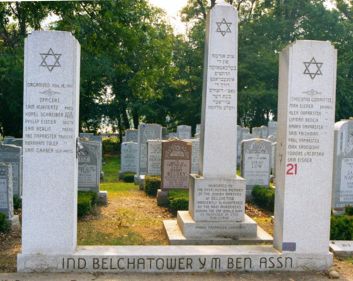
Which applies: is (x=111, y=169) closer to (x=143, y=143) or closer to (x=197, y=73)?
(x=143, y=143)

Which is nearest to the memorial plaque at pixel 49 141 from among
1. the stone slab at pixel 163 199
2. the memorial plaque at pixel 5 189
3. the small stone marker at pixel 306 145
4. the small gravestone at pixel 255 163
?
the small stone marker at pixel 306 145

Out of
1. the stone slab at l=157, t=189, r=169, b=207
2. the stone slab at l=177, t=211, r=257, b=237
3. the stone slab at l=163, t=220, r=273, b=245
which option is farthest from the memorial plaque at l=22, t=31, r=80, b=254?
the stone slab at l=157, t=189, r=169, b=207

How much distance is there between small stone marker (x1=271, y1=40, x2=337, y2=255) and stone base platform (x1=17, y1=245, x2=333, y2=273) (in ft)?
0.59

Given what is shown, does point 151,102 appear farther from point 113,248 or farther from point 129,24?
point 113,248

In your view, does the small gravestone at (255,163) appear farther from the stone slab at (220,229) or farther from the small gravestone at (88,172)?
the stone slab at (220,229)

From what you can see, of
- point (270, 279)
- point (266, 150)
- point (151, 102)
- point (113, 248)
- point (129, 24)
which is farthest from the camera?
point (151, 102)

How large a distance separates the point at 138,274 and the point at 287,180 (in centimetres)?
247

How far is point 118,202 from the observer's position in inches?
498

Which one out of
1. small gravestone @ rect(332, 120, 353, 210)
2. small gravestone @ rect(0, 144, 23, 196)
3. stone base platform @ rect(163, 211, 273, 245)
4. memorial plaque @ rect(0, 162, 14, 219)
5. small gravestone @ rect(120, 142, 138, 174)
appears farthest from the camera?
small gravestone @ rect(120, 142, 138, 174)

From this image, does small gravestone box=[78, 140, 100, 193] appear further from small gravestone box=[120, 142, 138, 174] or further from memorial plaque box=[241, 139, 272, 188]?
small gravestone box=[120, 142, 138, 174]

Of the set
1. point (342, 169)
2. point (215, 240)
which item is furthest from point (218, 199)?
point (342, 169)

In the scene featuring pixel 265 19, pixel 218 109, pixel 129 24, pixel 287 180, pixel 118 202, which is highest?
pixel 265 19

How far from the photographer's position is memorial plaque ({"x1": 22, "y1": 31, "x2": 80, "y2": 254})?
611 centimetres

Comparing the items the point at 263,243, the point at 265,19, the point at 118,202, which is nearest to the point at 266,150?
the point at 118,202
